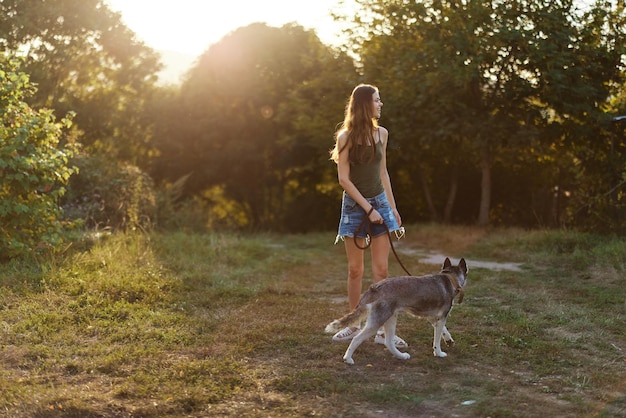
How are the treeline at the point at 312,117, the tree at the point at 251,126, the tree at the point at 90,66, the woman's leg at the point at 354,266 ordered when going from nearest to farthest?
1. the woman's leg at the point at 354,266
2. the treeline at the point at 312,117
3. the tree at the point at 90,66
4. the tree at the point at 251,126

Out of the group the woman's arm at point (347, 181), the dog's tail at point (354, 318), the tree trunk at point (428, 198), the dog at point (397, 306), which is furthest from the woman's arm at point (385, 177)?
the tree trunk at point (428, 198)

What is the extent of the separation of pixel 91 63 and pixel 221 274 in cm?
1706

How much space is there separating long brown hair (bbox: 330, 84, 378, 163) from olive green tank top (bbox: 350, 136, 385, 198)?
63 mm

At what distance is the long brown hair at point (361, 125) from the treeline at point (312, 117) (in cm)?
499

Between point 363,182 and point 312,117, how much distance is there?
14.6 m

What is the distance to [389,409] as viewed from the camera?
4.48m

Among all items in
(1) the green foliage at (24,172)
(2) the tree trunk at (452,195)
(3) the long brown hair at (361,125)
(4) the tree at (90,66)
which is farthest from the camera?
(4) the tree at (90,66)

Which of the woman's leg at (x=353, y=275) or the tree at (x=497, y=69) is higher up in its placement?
the tree at (x=497, y=69)

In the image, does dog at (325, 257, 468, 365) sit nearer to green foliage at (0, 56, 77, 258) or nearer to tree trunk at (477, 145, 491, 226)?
green foliage at (0, 56, 77, 258)

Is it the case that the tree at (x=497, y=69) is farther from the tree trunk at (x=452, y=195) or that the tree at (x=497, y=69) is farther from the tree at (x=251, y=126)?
the tree at (x=251, y=126)

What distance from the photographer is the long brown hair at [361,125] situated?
231 inches

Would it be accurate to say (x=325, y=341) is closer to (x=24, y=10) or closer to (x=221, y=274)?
(x=221, y=274)

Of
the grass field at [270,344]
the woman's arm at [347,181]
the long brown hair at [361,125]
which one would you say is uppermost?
the long brown hair at [361,125]

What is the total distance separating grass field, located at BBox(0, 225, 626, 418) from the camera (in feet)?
15.1
